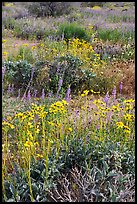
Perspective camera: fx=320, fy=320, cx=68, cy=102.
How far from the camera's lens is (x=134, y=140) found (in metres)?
2.90

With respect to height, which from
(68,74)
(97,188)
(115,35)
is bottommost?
(97,188)

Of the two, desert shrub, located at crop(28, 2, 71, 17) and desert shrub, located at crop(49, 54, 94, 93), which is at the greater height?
desert shrub, located at crop(28, 2, 71, 17)

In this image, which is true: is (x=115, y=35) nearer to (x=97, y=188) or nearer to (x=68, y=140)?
(x=68, y=140)

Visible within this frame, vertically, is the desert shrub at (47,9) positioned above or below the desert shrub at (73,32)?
above

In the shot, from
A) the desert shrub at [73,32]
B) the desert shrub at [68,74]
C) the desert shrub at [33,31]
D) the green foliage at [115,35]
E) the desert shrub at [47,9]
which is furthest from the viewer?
the desert shrub at [47,9]

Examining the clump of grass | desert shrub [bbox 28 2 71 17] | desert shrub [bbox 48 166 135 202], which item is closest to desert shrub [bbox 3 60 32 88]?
the clump of grass

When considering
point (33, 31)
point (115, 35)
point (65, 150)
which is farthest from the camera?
point (33, 31)

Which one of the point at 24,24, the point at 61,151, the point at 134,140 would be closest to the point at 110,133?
the point at 134,140

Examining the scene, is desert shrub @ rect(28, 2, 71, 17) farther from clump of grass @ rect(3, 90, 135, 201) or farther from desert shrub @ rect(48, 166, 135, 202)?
desert shrub @ rect(48, 166, 135, 202)

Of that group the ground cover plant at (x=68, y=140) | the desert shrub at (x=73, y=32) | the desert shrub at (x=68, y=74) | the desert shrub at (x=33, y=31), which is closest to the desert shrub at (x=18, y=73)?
the ground cover plant at (x=68, y=140)

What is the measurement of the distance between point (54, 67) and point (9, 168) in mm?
2599

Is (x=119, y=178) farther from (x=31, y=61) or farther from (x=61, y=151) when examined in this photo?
(x=31, y=61)

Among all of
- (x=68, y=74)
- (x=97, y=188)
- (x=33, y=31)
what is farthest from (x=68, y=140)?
(x=33, y=31)

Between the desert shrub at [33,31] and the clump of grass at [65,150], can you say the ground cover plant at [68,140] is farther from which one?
the desert shrub at [33,31]
